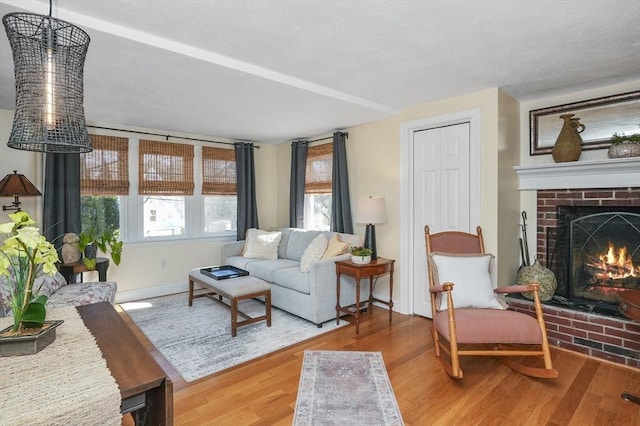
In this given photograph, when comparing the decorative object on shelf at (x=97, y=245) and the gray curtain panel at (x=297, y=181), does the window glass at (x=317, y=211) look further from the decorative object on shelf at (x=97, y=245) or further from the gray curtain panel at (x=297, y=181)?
the decorative object on shelf at (x=97, y=245)

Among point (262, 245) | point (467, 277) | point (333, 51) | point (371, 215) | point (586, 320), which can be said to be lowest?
point (586, 320)

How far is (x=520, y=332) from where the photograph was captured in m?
2.32

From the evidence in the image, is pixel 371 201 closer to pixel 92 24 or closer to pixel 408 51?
pixel 408 51

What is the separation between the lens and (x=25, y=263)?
4.40 ft

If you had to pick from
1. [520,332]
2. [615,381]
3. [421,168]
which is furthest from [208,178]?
[615,381]

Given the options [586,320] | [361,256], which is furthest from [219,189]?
[586,320]

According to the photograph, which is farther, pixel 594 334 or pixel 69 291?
pixel 69 291

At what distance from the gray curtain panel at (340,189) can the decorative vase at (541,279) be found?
77.0 inches

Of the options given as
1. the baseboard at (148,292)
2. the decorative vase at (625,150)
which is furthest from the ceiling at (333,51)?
the baseboard at (148,292)

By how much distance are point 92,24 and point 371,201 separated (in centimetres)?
270

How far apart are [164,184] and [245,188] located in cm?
114

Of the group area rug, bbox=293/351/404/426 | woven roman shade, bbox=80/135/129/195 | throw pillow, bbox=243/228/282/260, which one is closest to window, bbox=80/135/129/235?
woven roman shade, bbox=80/135/129/195

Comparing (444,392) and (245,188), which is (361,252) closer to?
(444,392)

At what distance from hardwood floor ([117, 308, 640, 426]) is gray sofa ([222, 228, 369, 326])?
57cm
